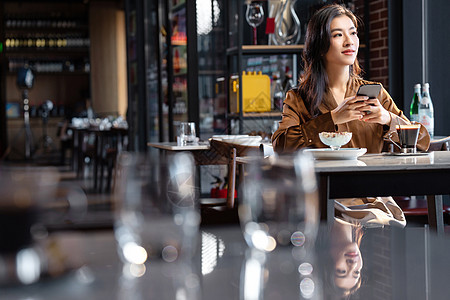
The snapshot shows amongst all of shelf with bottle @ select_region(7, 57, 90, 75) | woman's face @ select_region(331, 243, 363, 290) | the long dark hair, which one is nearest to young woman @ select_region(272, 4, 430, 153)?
the long dark hair

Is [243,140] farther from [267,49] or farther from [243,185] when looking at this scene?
[243,185]

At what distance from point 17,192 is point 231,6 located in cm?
517

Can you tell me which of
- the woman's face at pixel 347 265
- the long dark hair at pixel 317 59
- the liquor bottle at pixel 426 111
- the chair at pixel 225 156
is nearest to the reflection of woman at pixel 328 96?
the long dark hair at pixel 317 59

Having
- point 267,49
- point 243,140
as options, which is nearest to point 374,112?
point 243,140

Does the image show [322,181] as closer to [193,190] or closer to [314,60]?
[314,60]

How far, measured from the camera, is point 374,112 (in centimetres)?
279

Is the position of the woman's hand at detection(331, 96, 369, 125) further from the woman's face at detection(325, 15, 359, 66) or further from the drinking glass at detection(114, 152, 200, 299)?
the drinking glass at detection(114, 152, 200, 299)

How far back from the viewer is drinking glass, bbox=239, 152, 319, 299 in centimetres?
71

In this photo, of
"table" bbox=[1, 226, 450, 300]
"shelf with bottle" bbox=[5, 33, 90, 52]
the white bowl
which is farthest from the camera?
"shelf with bottle" bbox=[5, 33, 90, 52]

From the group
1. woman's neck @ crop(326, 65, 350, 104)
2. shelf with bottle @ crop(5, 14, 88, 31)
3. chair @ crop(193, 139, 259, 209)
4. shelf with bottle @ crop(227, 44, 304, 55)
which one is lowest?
chair @ crop(193, 139, 259, 209)

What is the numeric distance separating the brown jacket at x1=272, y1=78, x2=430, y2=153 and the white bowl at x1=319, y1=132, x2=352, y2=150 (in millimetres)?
167

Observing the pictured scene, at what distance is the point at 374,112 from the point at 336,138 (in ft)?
0.75

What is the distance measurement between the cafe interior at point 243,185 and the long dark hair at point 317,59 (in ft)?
0.15

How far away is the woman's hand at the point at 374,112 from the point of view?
Result: 2766 millimetres
